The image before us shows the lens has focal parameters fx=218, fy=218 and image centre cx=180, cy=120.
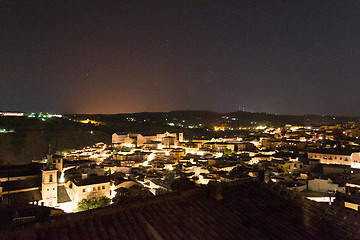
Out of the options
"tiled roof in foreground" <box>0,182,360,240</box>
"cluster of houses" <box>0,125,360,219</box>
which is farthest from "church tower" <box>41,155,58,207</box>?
"tiled roof in foreground" <box>0,182,360,240</box>

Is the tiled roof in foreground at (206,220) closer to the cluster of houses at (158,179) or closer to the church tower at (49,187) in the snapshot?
the cluster of houses at (158,179)

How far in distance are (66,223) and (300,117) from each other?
149499 mm

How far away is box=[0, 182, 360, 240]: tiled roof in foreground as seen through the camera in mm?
3451

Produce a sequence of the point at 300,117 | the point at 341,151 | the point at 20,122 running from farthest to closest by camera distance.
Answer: the point at 300,117
the point at 20,122
the point at 341,151

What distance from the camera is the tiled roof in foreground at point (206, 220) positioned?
11.3 feet

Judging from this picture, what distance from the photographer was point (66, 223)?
3518 mm

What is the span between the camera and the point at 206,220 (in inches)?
164

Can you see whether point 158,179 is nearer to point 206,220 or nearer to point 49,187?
point 49,187

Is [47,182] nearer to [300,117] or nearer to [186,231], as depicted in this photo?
[186,231]

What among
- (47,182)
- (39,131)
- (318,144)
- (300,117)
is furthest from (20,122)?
(300,117)

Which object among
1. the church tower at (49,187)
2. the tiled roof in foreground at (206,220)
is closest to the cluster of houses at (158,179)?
the church tower at (49,187)

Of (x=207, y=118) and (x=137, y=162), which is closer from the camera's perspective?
(x=137, y=162)

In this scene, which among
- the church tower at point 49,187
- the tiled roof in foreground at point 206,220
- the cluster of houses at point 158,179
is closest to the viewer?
the tiled roof in foreground at point 206,220

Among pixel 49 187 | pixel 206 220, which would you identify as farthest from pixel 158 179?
pixel 206 220
